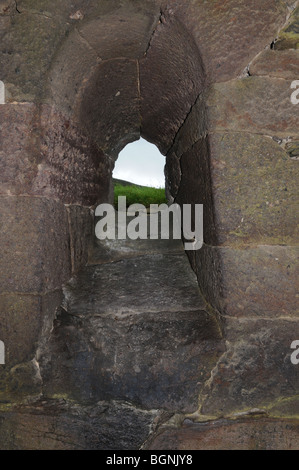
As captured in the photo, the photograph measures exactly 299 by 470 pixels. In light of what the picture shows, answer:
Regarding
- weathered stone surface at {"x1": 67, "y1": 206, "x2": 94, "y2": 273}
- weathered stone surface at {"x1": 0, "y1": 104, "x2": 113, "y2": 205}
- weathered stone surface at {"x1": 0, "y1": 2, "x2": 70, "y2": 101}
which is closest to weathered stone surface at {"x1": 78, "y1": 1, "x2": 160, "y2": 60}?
weathered stone surface at {"x1": 0, "y1": 2, "x2": 70, "y2": 101}

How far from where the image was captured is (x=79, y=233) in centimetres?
193

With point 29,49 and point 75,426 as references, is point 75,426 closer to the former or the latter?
point 75,426

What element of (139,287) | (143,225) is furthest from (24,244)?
(143,225)

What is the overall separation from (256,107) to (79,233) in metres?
1.21

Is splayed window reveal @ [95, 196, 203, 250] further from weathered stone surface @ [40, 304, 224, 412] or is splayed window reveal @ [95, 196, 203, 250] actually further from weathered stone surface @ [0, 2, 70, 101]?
weathered stone surface @ [0, 2, 70, 101]

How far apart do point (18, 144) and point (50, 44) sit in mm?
521

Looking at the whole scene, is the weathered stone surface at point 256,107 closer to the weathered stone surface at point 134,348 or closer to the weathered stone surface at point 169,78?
the weathered stone surface at point 169,78

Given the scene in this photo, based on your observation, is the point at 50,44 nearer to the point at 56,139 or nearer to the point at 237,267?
the point at 56,139

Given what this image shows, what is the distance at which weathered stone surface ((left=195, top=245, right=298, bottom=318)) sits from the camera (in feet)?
4.79

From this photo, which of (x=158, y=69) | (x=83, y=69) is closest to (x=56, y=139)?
(x=83, y=69)

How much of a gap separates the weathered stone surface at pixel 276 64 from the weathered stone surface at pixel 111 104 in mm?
773

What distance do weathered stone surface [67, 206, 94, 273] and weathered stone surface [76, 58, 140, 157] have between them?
1.71ft

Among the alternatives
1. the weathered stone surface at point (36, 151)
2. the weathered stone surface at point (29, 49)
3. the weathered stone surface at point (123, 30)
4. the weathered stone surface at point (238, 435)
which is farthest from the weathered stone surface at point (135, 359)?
the weathered stone surface at point (123, 30)

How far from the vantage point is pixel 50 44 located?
5.01 ft
